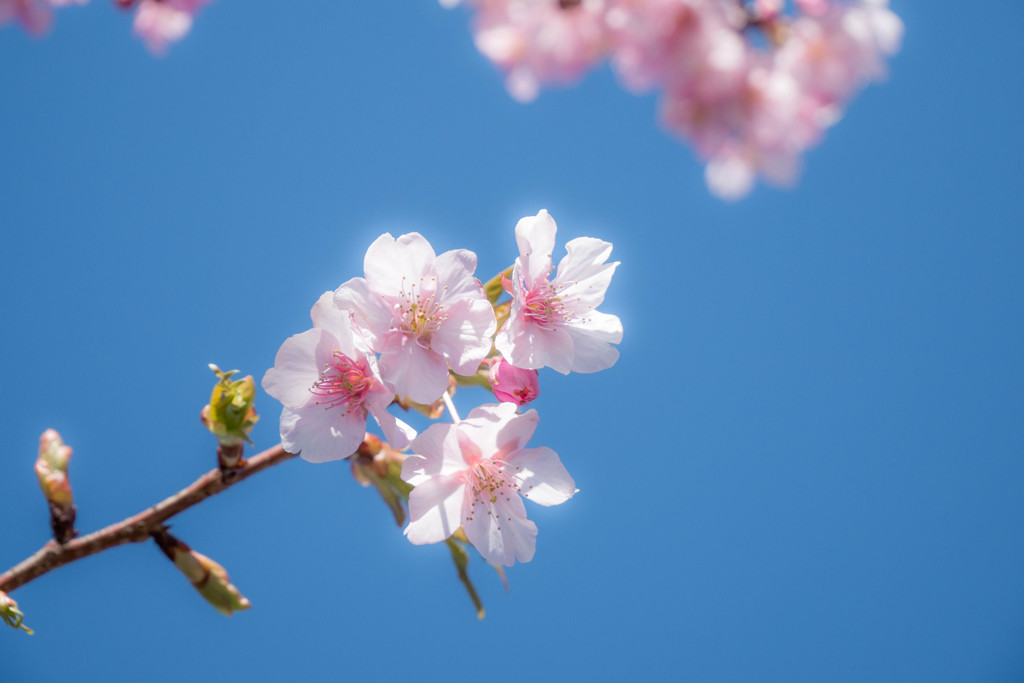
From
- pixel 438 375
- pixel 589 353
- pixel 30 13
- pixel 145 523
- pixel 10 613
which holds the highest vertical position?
pixel 30 13

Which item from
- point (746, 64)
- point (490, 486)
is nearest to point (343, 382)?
point (490, 486)

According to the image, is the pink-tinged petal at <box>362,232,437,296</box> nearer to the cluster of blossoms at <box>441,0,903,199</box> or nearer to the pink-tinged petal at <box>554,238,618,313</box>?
the pink-tinged petal at <box>554,238,618,313</box>

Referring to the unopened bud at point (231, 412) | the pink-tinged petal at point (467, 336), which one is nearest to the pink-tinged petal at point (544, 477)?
the pink-tinged petal at point (467, 336)

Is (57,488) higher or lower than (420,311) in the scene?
lower

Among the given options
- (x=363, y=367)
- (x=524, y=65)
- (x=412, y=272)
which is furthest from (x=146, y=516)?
(x=524, y=65)

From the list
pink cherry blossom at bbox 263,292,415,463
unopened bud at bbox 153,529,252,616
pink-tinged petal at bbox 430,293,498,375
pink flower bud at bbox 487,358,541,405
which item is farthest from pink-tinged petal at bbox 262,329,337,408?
unopened bud at bbox 153,529,252,616

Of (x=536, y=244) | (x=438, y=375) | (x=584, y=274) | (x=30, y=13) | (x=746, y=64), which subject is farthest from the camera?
(x=30, y=13)

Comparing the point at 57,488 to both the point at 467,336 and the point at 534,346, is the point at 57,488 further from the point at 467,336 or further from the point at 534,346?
the point at 534,346

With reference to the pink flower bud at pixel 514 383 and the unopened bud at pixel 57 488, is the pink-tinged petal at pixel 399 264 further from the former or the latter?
the unopened bud at pixel 57 488
